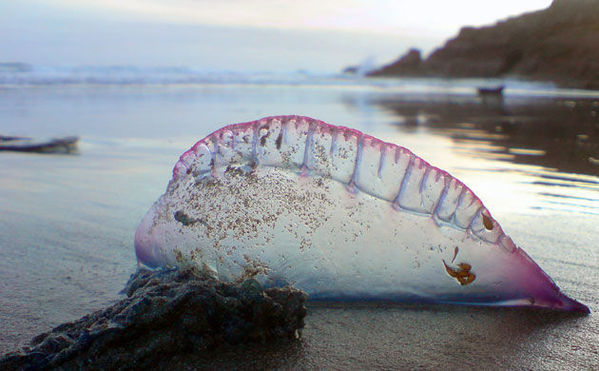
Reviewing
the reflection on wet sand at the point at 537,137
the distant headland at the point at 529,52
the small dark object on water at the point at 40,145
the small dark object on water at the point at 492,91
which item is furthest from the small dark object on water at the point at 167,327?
the small dark object on water at the point at 492,91

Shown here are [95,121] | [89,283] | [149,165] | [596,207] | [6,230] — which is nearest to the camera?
[89,283]

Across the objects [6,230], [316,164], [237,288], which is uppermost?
[316,164]

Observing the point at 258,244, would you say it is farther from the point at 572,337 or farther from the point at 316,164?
the point at 572,337

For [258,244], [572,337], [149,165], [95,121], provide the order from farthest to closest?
[95,121] < [149,165] < [258,244] < [572,337]

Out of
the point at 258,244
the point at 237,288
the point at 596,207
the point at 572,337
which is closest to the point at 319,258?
the point at 258,244

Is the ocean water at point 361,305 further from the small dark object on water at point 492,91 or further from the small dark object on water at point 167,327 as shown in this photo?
the small dark object on water at point 492,91
